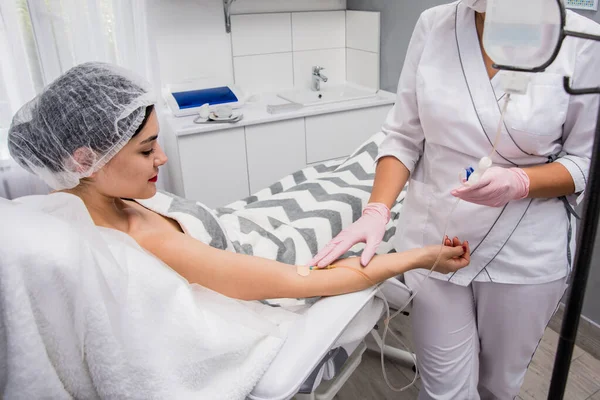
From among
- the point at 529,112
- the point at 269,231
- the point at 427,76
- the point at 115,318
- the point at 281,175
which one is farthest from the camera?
the point at 281,175

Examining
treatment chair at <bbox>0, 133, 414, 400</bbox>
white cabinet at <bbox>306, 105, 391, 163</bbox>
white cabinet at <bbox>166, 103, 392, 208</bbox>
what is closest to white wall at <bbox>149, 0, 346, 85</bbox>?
white cabinet at <bbox>166, 103, 392, 208</bbox>

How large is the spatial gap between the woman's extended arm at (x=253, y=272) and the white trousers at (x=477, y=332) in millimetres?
101

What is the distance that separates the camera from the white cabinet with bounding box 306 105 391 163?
275cm

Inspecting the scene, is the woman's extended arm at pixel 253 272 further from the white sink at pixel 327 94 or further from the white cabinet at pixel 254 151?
the white sink at pixel 327 94

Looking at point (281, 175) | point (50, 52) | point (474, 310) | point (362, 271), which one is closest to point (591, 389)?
point (474, 310)

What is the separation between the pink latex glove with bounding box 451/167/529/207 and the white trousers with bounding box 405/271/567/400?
25cm

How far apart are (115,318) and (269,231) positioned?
78 cm

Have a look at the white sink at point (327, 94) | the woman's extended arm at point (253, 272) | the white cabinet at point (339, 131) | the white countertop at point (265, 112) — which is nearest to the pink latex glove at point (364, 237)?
the woman's extended arm at point (253, 272)

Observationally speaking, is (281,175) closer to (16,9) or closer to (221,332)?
(16,9)

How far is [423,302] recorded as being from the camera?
1191 mm

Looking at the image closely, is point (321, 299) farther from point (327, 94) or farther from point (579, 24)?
point (327, 94)

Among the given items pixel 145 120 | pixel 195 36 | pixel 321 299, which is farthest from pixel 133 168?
pixel 195 36

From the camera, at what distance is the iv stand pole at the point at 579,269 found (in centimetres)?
53

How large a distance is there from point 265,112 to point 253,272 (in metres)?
Result: 1.73
